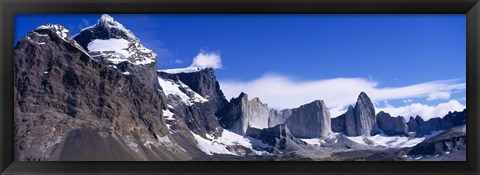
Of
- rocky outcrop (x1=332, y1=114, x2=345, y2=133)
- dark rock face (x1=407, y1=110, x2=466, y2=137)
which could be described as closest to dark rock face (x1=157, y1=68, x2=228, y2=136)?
rocky outcrop (x1=332, y1=114, x2=345, y2=133)

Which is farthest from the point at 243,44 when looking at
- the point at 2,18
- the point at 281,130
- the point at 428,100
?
the point at 2,18

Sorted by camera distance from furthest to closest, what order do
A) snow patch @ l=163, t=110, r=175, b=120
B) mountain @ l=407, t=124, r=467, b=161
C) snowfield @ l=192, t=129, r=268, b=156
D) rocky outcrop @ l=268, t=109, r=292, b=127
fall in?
snow patch @ l=163, t=110, r=175, b=120 → rocky outcrop @ l=268, t=109, r=292, b=127 → snowfield @ l=192, t=129, r=268, b=156 → mountain @ l=407, t=124, r=467, b=161

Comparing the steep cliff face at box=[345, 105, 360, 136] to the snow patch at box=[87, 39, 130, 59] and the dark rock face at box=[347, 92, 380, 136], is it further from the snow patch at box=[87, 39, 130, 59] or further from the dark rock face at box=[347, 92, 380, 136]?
the snow patch at box=[87, 39, 130, 59]

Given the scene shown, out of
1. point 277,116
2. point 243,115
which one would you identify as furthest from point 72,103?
point 277,116

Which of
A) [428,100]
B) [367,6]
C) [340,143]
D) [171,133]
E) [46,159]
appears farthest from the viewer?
[171,133]

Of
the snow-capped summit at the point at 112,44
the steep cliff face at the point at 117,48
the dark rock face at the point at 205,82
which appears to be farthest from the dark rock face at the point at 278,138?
the snow-capped summit at the point at 112,44

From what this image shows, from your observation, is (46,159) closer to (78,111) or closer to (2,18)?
(2,18)

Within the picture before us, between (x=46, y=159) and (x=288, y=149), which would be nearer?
(x=46, y=159)
